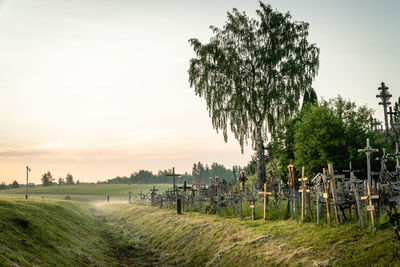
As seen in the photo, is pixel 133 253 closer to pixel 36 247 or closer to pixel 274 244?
pixel 36 247

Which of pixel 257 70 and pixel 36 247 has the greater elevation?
pixel 257 70

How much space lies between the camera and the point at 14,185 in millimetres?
178000

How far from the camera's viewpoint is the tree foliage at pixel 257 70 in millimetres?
30406

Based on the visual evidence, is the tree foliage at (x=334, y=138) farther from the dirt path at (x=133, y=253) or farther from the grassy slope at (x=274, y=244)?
the dirt path at (x=133, y=253)

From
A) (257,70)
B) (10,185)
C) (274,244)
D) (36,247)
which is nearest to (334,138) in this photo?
(257,70)

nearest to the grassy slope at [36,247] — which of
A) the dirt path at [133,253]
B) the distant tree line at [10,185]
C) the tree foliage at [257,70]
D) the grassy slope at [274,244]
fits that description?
the dirt path at [133,253]

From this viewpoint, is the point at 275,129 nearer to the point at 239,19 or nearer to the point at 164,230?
the point at 239,19

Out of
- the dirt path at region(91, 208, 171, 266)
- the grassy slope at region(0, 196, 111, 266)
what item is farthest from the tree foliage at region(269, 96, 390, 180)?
the grassy slope at region(0, 196, 111, 266)

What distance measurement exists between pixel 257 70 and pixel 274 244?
1955 centimetres

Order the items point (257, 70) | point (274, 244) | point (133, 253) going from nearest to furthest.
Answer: point (274, 244) < point (133, 253) < point (257, 70)

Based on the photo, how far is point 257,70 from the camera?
30625 mm

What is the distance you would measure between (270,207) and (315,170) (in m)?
11.6

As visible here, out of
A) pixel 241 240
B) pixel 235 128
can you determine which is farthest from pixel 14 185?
pixel 241 240

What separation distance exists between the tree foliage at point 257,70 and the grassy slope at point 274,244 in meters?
12.1
